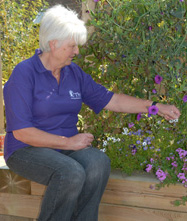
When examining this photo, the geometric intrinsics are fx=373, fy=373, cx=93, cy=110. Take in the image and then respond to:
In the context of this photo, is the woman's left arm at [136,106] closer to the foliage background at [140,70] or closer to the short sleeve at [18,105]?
the foliage background at [140,70]

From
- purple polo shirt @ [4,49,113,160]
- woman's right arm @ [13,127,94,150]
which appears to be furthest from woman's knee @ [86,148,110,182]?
purple polo shirt @ [4,49,113,160]

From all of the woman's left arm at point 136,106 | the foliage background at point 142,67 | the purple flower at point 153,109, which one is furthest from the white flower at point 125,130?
the purple flower at point 153,109

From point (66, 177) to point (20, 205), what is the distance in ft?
2.73

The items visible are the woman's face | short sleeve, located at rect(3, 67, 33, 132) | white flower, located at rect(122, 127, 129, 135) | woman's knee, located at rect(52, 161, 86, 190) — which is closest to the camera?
woman's knee, located at rect(52, 161, 86, 190)

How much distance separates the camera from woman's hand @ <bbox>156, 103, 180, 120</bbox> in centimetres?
228

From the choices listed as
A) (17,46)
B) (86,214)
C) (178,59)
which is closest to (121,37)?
(178,59)

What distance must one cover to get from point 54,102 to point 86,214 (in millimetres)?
642

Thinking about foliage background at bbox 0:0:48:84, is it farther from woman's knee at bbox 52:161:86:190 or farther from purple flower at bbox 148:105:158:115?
woman's knee at bbox 52:161:86:190

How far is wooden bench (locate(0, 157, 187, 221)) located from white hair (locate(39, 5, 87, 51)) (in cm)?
91

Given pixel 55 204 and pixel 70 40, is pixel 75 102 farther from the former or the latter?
pixel 55 204

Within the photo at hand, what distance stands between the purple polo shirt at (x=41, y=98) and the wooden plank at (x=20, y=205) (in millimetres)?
489

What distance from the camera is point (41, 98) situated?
208cm

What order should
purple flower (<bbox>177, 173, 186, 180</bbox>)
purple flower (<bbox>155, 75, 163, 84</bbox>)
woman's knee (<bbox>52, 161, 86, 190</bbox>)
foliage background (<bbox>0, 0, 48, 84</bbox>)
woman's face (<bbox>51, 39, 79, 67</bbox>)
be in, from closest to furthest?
woman's knee (<bbox>52, 161, 86, 190</bbox>) → woman's face (<bbox>51, 39, 79, 67</bbox>) → purple flower (<bbox>177, 173, 186, 180</bbox>) → purple flower (<bbox>155, 75, 163, 84</bbox>) → foliage background (<bbox>0, 0, 48, 84</bbox>)

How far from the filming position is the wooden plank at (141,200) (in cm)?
222
